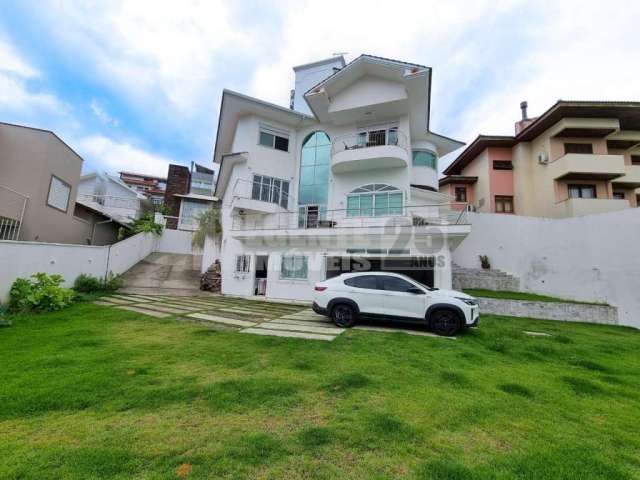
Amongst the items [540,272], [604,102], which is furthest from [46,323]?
[604,102]

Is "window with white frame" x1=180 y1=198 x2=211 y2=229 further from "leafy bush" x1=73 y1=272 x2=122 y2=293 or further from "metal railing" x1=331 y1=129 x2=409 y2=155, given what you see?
"metal railing" x1=331 y1=129 x2=409 y2=155

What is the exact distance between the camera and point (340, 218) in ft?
47.9

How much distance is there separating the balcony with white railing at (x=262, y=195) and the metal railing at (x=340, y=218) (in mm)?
494

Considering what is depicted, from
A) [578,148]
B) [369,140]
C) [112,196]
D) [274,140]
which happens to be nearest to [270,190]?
[274,140]

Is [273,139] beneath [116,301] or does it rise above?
above

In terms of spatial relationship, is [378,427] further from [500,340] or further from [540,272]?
[540,272]

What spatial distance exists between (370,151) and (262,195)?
6.60 metres

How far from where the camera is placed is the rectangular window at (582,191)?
18.3 meters

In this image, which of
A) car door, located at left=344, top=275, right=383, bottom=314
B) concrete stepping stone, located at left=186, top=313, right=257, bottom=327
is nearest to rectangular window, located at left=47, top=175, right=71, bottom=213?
concrete stepping stone, located at left=186, top=313, right=257, bottom=327

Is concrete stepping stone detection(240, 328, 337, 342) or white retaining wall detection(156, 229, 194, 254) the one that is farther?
white retaining wall detection(156, 229, 194, 254)

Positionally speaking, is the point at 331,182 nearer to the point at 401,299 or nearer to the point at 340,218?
the point at 340,218

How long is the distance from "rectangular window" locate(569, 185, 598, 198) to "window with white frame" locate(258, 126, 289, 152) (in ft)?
65.4

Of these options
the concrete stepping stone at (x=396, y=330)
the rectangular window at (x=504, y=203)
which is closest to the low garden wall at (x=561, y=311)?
the concrete stepping stone at (x=396, y=330)

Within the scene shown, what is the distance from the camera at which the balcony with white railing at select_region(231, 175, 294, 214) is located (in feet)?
48.0
